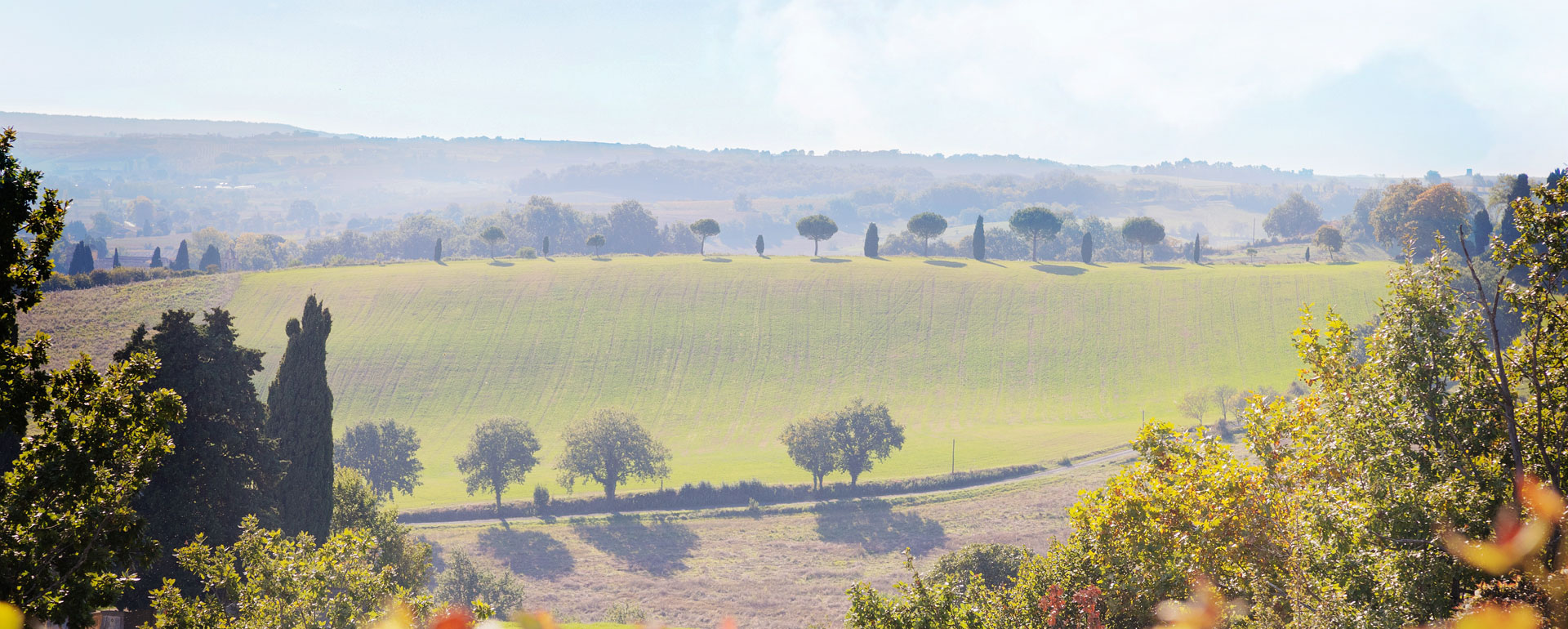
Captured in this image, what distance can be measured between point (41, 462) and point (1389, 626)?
1961 cm

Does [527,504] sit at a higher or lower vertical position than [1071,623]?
lower

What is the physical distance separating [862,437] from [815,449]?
4676 mm

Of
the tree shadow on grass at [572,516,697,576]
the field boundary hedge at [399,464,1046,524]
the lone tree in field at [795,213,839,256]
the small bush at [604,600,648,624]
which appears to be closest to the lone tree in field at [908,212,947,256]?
the lone tree in field at [795,213,839,256]

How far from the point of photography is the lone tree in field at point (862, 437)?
3022 inches

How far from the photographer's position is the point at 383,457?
76375 mm

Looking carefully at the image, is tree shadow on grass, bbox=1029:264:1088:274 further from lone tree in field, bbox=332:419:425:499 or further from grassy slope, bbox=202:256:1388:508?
lone tree in field, bbox=332:419:425:499

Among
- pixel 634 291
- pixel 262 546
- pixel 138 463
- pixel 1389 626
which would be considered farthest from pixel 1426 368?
pixel 634 291

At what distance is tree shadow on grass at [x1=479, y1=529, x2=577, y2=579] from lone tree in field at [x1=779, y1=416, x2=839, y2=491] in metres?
Result: 22.7

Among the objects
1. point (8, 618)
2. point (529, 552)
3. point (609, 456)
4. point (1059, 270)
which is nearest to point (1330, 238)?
point (1059, 270)

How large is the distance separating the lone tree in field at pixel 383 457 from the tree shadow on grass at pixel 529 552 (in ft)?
46.5

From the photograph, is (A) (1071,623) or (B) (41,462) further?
(A) (1071,623)

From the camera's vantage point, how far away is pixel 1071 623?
56.4 ft

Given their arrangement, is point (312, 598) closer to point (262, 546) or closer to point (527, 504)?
point (262, 546)

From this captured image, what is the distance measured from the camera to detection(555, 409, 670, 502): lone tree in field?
244ft
